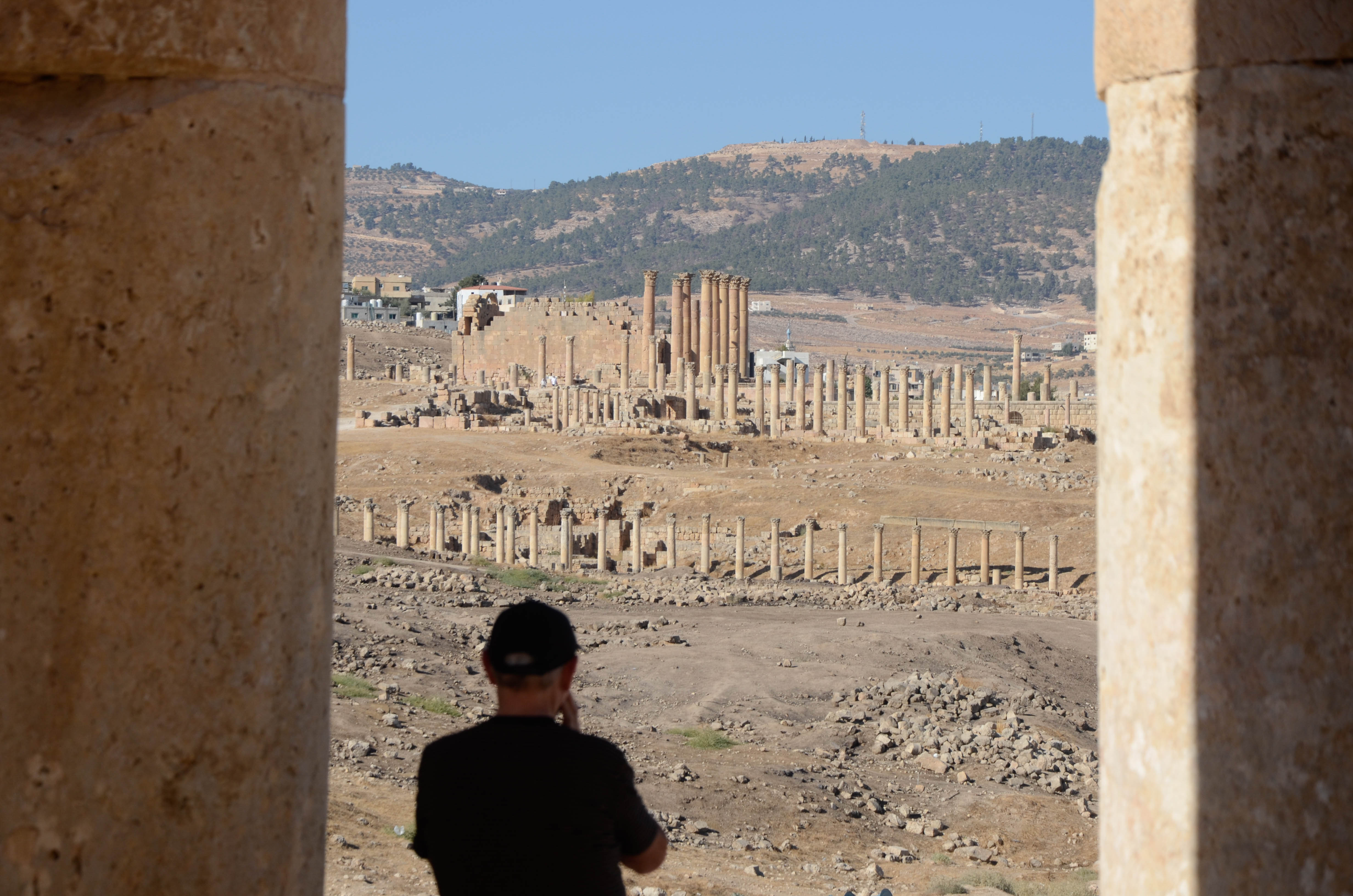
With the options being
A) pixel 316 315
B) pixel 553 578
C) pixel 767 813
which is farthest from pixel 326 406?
pixel 553 578

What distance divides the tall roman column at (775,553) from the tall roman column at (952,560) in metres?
3.17

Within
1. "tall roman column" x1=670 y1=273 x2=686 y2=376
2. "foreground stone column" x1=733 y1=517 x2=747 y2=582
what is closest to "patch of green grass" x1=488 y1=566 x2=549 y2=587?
"foreground stone column" x1=733 y1=517 x2=747 y2=582

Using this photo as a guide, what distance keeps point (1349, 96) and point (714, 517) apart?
32.1m

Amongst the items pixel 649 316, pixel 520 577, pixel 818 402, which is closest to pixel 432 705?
pixel 520 577

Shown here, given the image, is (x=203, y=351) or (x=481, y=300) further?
(x=481, y=300)

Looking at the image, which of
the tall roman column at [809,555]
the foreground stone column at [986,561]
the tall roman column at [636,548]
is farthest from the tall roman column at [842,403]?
the foreground stone column at [986,561]

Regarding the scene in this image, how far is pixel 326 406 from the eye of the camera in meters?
2.48

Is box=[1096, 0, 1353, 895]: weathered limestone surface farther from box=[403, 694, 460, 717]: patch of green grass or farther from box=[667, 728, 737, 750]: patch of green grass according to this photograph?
box=[403, 694, 460, 717]: patch of green grass

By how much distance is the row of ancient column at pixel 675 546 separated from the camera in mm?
27141

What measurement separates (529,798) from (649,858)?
10.5 inches

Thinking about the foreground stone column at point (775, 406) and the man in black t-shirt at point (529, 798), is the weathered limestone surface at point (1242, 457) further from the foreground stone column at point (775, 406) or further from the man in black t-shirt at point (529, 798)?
the foreground stone column at point (775, 406)

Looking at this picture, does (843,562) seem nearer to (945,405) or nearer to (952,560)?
(952,560)

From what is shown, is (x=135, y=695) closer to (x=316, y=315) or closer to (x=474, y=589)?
(x=316, y=315)

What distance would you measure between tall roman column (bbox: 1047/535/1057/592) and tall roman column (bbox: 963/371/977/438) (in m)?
18.8
